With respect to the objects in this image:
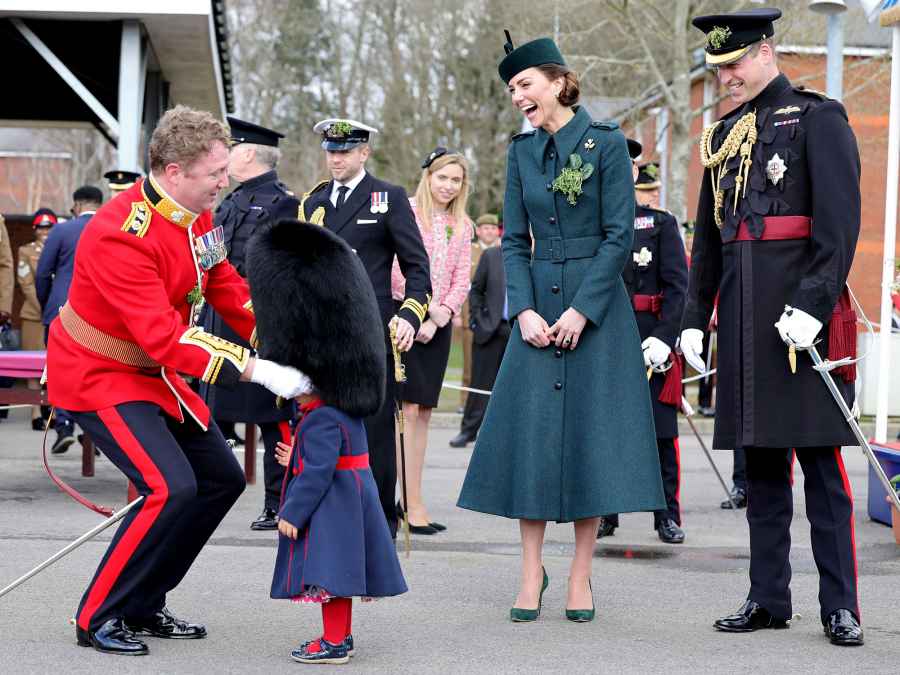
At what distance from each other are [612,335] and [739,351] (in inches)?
19.9

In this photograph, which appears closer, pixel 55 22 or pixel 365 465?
pixel 365 465

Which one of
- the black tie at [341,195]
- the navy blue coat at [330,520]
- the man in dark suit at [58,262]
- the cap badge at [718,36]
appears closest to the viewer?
the navy blue coat at [330,520]

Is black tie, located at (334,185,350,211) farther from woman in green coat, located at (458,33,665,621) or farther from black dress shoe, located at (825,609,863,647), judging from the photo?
black dress shoe, located at (825,609,863,647)

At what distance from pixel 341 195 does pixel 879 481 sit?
133 inches

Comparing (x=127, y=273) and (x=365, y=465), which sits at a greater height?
(x=127, y=273)

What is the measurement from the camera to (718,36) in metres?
5.43

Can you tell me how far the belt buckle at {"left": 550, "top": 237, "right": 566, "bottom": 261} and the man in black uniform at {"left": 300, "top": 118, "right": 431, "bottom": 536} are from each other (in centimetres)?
162

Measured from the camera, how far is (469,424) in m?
13.1

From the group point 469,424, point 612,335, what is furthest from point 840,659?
point 469,424

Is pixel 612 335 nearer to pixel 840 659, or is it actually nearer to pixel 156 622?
pixel 840 659

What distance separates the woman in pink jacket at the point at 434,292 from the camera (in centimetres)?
802

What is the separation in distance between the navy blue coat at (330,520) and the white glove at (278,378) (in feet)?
0.43

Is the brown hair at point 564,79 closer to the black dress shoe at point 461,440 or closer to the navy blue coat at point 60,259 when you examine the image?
the navy blue coat at point 60,259

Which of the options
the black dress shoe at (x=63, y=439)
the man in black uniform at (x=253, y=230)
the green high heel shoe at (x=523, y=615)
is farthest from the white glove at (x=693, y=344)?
the black dress shoe at (x=63, y=439)
